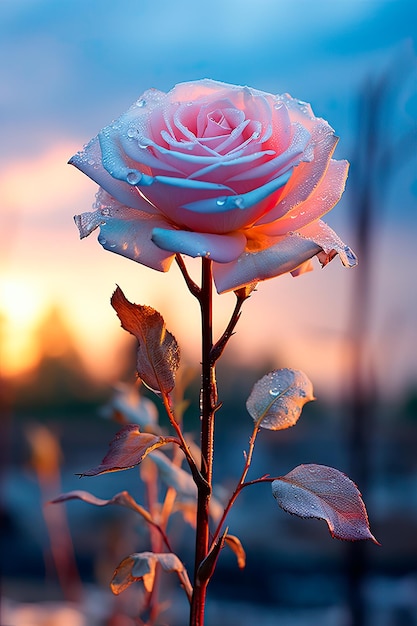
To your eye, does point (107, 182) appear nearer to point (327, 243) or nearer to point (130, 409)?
point (327, 243)

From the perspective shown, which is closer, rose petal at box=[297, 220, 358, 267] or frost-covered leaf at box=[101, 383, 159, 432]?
rose petal at box=[297, 220, 358, 267]

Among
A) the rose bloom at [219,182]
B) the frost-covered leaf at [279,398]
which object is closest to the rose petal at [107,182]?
the rose bloom at [219,182]

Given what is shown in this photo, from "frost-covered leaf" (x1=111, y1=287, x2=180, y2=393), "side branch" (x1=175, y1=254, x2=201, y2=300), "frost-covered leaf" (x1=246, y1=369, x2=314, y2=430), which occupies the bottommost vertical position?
"frost-covered leaf" (x1=246, y1=369, x2=314, y2=430)

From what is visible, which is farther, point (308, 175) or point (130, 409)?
point (130, 409)

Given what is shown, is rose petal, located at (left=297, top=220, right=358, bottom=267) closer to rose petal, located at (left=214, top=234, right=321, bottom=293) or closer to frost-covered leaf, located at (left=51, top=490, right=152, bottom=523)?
rose petal, located at (left=214, top=234, right=321, bottom=293)

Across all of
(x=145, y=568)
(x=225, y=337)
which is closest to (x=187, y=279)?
(x=225, y=337)

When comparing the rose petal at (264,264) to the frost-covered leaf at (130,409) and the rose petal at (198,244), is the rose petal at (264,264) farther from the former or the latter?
the frost-covered leaf at (130,409)

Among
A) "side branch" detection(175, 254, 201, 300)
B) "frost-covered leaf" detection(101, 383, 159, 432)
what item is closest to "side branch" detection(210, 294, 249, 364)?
"side branch" detection(175, 254, 201, 300)
